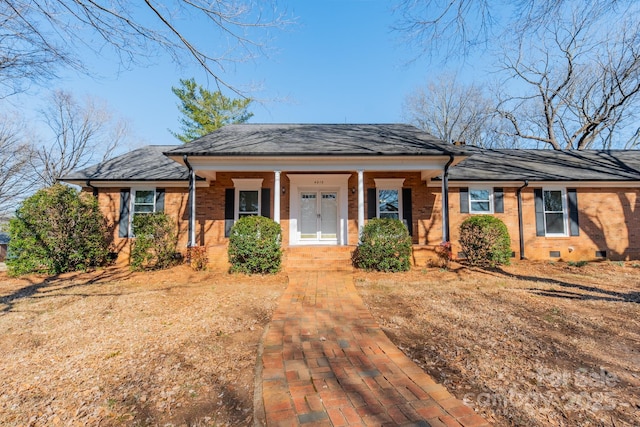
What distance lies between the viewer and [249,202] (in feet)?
34.1

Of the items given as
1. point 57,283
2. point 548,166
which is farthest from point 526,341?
point 548,166

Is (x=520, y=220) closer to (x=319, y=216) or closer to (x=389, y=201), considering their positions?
(x=389, y=201)

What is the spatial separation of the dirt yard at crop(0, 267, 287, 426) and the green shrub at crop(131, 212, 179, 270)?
226cm

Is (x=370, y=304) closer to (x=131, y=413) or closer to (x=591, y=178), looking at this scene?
(x=131, y=413)

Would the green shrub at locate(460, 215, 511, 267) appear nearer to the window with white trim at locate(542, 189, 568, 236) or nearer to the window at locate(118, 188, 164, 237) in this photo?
the window with white trim at locate(542, 189, 568, 236)

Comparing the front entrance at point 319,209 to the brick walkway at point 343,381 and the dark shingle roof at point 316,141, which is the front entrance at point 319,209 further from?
the brick walkway at point 343,381

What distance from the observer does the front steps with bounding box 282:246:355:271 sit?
7.70m

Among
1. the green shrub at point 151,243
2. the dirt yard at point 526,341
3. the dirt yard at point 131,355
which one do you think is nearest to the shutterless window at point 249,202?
the green shrub at point 151,243

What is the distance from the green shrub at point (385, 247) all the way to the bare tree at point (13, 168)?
22866 millimetres

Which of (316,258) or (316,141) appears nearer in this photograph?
(316,258)

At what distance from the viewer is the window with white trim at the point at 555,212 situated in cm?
1019

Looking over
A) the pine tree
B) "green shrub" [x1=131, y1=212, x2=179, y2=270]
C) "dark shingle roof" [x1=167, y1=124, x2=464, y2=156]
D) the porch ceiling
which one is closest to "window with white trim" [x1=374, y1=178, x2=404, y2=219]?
"dark shingle roof" [x1=167, y1=124, x2=464, y2=156]

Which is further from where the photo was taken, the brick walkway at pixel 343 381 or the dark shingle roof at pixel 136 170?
the dark shingle roof at pixel 136 170

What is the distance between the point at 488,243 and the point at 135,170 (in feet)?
41.0
